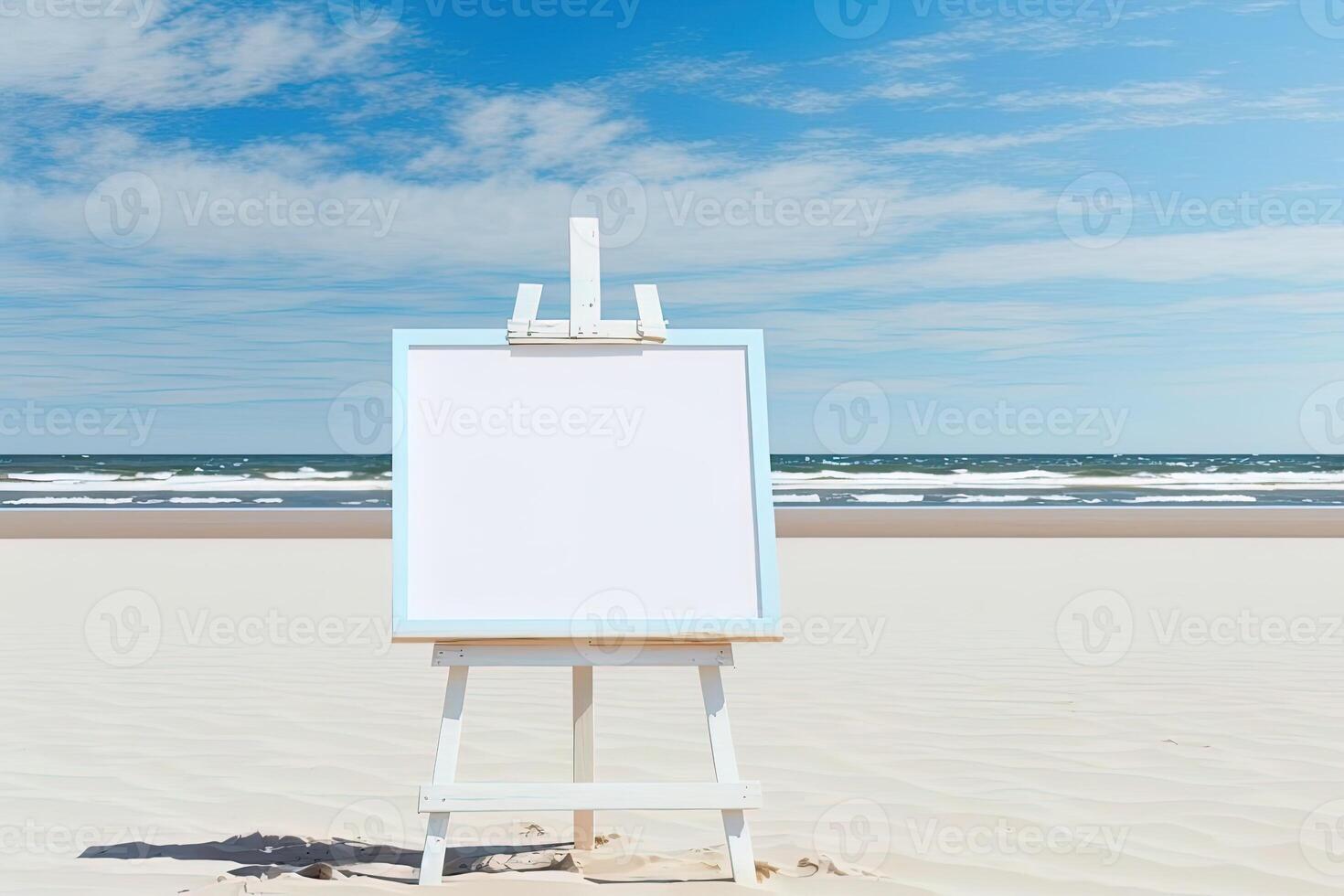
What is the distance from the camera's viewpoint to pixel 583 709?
4.09 m

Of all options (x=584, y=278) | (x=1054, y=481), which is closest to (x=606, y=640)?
(x=584, y=278)

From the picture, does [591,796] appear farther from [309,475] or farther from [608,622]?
[309,475]

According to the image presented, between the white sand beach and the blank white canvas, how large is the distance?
3.06 ft

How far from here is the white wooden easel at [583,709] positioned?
371 cm

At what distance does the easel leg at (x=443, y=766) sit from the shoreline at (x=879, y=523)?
15947 mm

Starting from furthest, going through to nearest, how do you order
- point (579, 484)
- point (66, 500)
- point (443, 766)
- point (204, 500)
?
point (66, 500), point (204, 500), point (579, 484), point (443, 766)

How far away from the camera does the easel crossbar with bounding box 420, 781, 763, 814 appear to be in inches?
146

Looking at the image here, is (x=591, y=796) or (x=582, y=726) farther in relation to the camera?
(x=582, y=726)

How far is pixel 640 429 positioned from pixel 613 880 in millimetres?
1521

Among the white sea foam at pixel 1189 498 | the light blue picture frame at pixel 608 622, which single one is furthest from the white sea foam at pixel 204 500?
the light blue picture frame at pixel 608 622

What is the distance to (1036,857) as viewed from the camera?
4.13 metres

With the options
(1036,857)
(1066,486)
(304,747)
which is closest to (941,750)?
(1036,857)

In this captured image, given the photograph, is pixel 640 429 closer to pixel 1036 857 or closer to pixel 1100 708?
pixel 1036 857

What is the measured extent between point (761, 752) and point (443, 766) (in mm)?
2275
